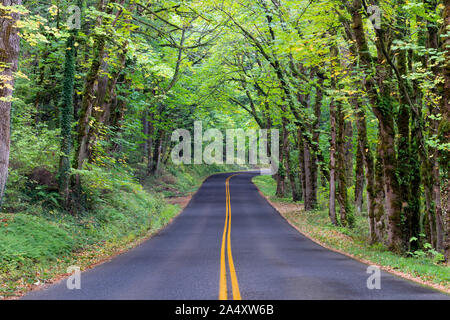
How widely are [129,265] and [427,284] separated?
26.0ft

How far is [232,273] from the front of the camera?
9750 millimetres

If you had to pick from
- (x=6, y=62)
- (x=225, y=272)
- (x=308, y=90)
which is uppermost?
(x=308, y=90)

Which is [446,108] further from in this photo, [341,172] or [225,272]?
[341,172]

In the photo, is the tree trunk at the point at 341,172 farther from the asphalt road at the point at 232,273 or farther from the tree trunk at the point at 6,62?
the tree trunk at the point at 6,62

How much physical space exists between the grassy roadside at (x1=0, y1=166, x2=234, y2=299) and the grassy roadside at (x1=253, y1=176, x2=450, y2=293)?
8322 millimetres

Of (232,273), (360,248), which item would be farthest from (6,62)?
(360,248)

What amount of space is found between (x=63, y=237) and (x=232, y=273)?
272 inches

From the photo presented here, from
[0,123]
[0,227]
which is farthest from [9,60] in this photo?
[0,227]

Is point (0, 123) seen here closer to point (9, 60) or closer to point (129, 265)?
point (9, 60)

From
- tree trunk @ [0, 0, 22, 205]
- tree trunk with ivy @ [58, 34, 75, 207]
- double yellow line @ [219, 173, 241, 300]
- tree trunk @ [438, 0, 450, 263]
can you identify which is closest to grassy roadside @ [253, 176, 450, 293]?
tree trunk @ [438, 0, 450, 263]

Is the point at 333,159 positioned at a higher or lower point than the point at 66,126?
lower

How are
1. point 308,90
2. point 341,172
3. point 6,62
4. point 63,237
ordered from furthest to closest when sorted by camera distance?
1. point 308,90
2. point 341,172
3. point 63,237
4. point 6,62

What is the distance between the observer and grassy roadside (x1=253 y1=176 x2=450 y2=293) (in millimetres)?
9523

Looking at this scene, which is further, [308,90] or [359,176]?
[359,176]
